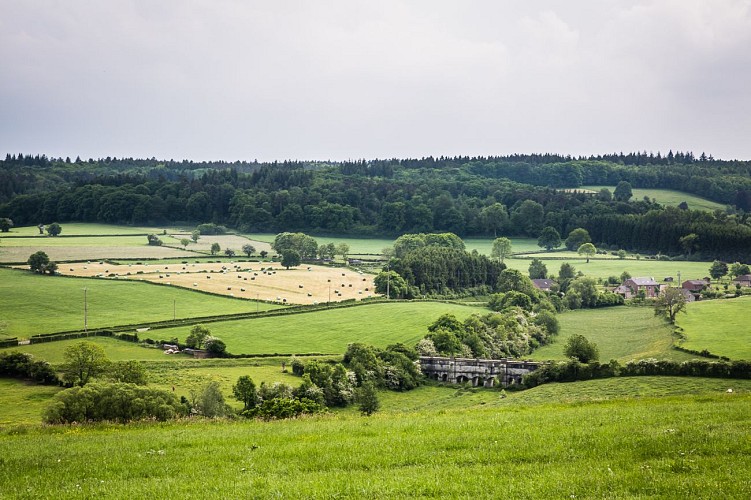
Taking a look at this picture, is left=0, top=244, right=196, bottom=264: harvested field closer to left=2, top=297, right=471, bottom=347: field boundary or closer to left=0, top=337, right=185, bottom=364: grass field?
left=2, top=297, right=471, bottom=347: field boundary

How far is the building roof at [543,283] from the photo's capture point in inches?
4786

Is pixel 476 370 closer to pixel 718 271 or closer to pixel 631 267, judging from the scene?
pixel 718 271

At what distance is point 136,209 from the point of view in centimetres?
18300

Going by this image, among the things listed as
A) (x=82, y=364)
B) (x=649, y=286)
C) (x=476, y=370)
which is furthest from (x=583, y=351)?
(x=649, y=286)

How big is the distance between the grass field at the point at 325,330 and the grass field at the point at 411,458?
1836 inches

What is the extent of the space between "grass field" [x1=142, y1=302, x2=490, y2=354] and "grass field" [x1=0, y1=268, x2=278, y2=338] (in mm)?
7466

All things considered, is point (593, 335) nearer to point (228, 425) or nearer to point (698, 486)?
point (228, 425)

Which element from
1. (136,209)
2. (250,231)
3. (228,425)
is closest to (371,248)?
(250,231)

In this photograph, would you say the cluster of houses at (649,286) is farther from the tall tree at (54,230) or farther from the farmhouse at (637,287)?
the tall tree at (54,230)

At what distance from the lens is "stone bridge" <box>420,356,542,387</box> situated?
69188 millimetres

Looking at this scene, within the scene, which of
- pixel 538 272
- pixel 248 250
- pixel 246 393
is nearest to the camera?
pixel 246 393

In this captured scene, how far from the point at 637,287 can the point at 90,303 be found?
8434 centimetres

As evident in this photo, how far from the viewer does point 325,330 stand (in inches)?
3135

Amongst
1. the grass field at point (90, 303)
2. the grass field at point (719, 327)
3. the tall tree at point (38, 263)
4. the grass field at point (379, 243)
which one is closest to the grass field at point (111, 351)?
the grass field at point (90, 303)
